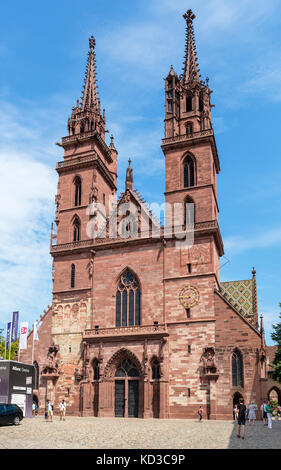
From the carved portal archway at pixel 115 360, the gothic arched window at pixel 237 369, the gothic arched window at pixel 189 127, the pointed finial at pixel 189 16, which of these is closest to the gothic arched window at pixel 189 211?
the gothic arched window at pixel 189 127

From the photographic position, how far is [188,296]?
35125 mm

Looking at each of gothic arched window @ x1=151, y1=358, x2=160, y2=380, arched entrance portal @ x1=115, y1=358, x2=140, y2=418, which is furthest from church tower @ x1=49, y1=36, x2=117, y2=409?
gothic arched window @ x1=151, y1=358, x2=160, y2=380

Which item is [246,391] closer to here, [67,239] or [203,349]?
[203,349]

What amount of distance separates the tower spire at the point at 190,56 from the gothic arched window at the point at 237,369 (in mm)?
24056

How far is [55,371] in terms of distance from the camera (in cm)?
3719

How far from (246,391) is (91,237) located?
17.2m

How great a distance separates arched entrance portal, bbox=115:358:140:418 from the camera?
34.2 metres

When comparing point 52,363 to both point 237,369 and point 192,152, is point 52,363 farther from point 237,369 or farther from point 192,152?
point 192,152

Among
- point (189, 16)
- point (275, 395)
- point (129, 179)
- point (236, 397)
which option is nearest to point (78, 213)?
point (129, 179)

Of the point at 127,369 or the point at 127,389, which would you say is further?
the point at 127,369

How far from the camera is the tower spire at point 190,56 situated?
43906 mm

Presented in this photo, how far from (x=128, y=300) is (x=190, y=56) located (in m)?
23.8

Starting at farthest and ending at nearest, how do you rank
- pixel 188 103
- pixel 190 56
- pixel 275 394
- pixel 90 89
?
pixel 275 394
pixel 90 89
pixel 190 56
pixel 188 103
